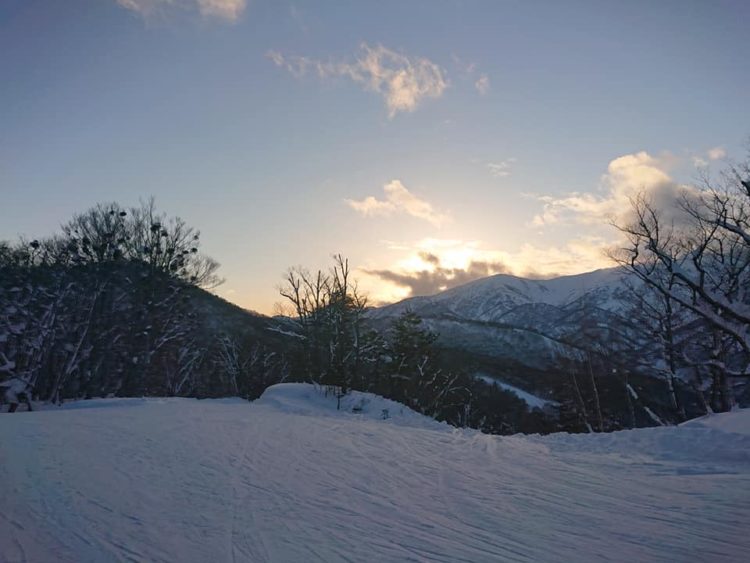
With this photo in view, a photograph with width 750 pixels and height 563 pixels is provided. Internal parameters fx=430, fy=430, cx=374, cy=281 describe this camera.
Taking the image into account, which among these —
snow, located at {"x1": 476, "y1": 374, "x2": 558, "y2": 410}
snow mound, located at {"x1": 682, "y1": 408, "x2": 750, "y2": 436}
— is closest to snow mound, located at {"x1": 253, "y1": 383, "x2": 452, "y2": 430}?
snow mound, located at {"x1": 682, "y1": 408, "x2": 750, "y2": 436}

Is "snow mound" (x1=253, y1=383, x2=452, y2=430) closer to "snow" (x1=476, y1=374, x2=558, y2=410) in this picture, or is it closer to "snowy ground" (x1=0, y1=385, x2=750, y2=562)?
"snowy ground" (x1=0, y1=385, x2=750, y2=562)

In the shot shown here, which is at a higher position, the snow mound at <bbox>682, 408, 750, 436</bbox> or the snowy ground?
the snow mound at <bbox>682, 408, 750, 436</bbox>

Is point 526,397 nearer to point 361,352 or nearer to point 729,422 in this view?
point 361,352

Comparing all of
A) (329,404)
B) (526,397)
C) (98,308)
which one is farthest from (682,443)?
(526,397)

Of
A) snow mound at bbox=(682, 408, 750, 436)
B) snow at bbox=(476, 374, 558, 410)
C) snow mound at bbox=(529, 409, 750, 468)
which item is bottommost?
snow at bbox=(476, 374, 558, 410)

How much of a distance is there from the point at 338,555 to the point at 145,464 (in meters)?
5.52

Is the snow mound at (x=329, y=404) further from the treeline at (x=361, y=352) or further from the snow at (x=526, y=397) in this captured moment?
the snow at (x=526, y=397)

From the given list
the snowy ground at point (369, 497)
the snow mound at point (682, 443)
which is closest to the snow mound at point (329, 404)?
the snow mound at point (682, 443)

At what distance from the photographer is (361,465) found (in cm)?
844

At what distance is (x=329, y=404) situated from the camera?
944 inches

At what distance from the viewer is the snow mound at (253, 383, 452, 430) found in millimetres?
21484

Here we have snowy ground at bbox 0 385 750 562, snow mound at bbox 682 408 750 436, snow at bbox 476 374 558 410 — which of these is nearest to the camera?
snowy ground at bbox 0 385 750 562

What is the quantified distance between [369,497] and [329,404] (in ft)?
59.6

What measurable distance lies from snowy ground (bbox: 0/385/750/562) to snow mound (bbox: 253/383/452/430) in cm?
1013
